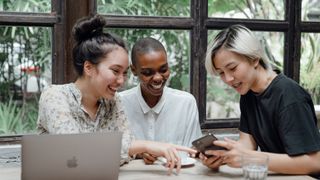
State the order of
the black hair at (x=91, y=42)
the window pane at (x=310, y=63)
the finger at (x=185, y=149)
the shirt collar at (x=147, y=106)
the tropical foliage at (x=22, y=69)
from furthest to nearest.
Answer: the window pane at (x=310, y=63) < the tropical foliage at (x=22, y=69) < the shirt collar at (x=147, y=106) < the black hair at (x=91, y=42) < the finger at (x=185, y=149)

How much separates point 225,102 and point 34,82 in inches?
47.9

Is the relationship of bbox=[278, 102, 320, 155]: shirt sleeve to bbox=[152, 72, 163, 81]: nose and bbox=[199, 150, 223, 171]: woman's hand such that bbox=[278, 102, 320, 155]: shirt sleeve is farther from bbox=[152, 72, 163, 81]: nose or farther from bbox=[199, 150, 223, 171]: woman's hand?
bbox=[152, 72, 163, 81]: nose

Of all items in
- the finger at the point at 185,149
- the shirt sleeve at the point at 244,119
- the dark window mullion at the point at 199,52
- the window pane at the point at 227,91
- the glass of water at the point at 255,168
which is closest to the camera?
the glass of water at the point at 255,168

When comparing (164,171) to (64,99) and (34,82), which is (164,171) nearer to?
Answer: (64,99)

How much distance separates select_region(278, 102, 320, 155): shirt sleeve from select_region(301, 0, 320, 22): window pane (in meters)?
1.35

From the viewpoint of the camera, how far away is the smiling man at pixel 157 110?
2125 millimetres

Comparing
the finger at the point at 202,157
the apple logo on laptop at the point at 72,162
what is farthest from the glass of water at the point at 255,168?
the apple logo on laptop at the point at 72,162

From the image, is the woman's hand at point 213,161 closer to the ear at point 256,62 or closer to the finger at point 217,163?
the finger at point 217,163

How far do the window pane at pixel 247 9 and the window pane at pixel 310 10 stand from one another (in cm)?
16

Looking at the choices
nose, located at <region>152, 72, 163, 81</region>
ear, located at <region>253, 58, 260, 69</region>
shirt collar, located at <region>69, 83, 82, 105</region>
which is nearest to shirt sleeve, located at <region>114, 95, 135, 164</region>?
shirt collar, located at <region>69, 83, 82, 105</region>

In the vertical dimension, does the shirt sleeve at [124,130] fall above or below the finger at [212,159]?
above

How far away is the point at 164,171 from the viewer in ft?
5.22

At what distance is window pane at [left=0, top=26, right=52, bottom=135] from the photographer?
230 cm

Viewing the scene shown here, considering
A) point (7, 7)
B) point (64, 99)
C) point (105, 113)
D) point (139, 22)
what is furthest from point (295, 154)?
point (7, 7)
